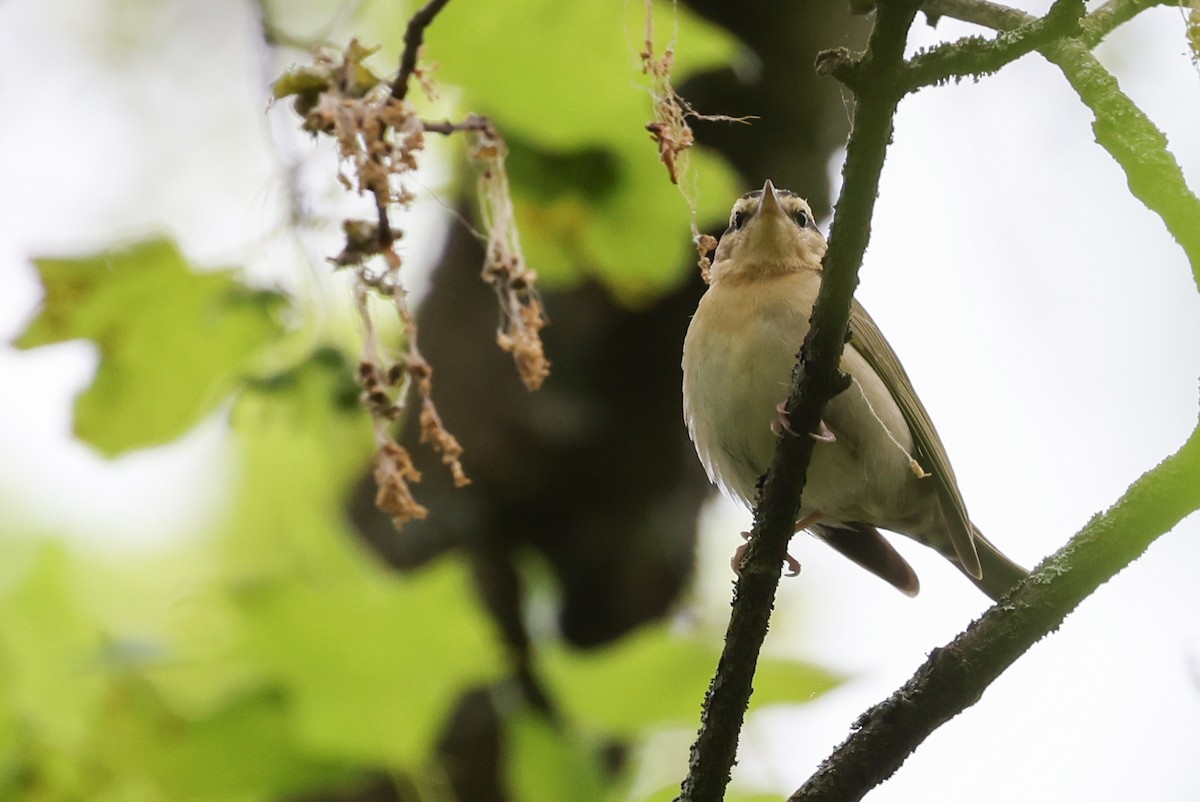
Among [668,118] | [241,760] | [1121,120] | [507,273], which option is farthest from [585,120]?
[241,760]

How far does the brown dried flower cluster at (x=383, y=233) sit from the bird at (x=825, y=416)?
6.10 feet

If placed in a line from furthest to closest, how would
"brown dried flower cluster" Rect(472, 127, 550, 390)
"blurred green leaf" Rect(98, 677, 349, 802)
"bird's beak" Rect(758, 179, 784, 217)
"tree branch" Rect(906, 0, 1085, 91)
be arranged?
"bird's beak" Rect(758, 179, 784, 217) → "blurred green leaf" Rect(98, 677, 349, 802) → "brown dried flower cluster" Rect(472, 127, 550, 390) → "tree branch" Rect(906, 0, 1085, 91)

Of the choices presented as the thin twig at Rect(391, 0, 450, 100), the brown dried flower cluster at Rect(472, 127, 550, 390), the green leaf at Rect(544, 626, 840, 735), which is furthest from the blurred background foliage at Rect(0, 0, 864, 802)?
the thin twig at Rect(391, 0, 450, 100)

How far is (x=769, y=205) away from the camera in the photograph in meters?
4.71

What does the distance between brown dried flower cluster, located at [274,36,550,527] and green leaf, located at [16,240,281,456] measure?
2.26ft

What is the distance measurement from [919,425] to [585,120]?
207 centimetres

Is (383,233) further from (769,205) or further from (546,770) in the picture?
(769,205)

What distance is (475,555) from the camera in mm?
4945

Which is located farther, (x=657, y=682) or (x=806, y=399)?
(x=657, y=682)

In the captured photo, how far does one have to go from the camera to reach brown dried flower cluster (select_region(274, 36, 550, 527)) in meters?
2.12

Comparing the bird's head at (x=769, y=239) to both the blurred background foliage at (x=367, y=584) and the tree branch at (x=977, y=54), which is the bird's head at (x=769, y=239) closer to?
the blurred background foliage at (x=367, y=584)

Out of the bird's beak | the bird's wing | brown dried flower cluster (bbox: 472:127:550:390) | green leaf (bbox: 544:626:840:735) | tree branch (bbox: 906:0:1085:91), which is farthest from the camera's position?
the bird's beak

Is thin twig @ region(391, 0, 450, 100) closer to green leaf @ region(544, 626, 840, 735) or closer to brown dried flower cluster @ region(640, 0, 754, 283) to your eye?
brown dried flower cluster @ region(640, 0, 754, 283)

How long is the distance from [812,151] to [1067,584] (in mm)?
2894
